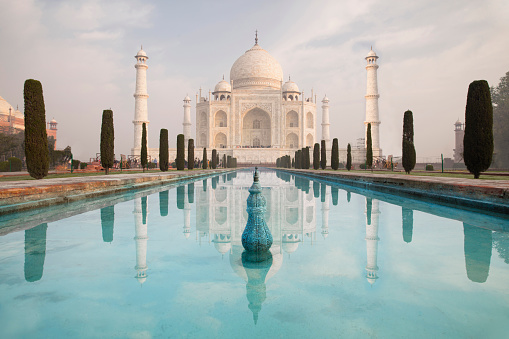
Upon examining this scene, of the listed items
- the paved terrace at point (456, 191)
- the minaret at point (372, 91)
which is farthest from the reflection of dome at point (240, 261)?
the minaret at point (372, 91)

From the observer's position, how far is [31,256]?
72.1 inches

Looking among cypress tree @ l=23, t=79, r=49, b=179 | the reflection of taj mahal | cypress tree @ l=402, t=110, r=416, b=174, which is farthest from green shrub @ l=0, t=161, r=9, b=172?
cypress tree @ l=402, t=110, r=416, b=174

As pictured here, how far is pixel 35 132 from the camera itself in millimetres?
7621

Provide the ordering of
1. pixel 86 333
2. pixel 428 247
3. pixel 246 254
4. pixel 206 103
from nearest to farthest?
1. pixel 86 333
2. pixel 246 254
3. pixel 428 247
4. pixel 206 103

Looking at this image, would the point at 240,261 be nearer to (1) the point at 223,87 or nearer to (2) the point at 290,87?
(1) the point at 223,87

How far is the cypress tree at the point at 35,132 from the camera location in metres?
7.48

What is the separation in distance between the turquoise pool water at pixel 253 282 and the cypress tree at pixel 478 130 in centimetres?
630

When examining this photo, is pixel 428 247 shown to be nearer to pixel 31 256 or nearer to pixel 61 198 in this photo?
pixel 31 256

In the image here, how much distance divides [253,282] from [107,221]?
2046mm

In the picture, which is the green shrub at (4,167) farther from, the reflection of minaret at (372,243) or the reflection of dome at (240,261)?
the reflection of dome at (240,261)

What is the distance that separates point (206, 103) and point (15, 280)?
37.8 m

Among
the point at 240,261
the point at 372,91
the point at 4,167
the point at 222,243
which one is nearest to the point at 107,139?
the point at 4,167

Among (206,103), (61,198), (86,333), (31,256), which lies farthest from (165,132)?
(206,103)

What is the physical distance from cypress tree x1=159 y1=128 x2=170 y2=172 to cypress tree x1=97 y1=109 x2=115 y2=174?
10.2 ft
